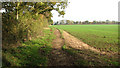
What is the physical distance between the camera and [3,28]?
21.0 ft

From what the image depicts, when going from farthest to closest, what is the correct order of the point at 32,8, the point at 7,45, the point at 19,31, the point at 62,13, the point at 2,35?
the point at 62,13 → the point at 32,8 → the point at 19,31 → the point at 7,45 → the point at 2,35

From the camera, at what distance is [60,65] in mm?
5367

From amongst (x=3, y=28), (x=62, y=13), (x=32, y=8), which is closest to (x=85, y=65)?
(x=3, y=28)

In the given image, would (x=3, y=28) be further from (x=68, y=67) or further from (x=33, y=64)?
(x=68, y=67)

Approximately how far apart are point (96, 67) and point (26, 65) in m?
4.28

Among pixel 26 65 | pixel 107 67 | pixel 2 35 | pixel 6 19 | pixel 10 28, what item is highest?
pixel 6 19

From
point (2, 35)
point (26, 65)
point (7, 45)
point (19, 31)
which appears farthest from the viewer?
point (19, 31)

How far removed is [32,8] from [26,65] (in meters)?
14.1

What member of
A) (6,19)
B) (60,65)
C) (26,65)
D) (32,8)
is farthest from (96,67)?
(32,8)

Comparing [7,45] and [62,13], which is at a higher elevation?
[62,13]

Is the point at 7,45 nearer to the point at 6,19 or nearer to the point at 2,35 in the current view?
the point at 2,35

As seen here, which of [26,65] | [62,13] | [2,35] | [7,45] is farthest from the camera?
[62,13]

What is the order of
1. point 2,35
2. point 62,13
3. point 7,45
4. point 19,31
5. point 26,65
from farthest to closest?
1. point 62,13
2. point 19,31
3. point 7,45
4. point 2,35
5. point 26,65

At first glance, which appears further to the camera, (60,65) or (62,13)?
(62,13)
